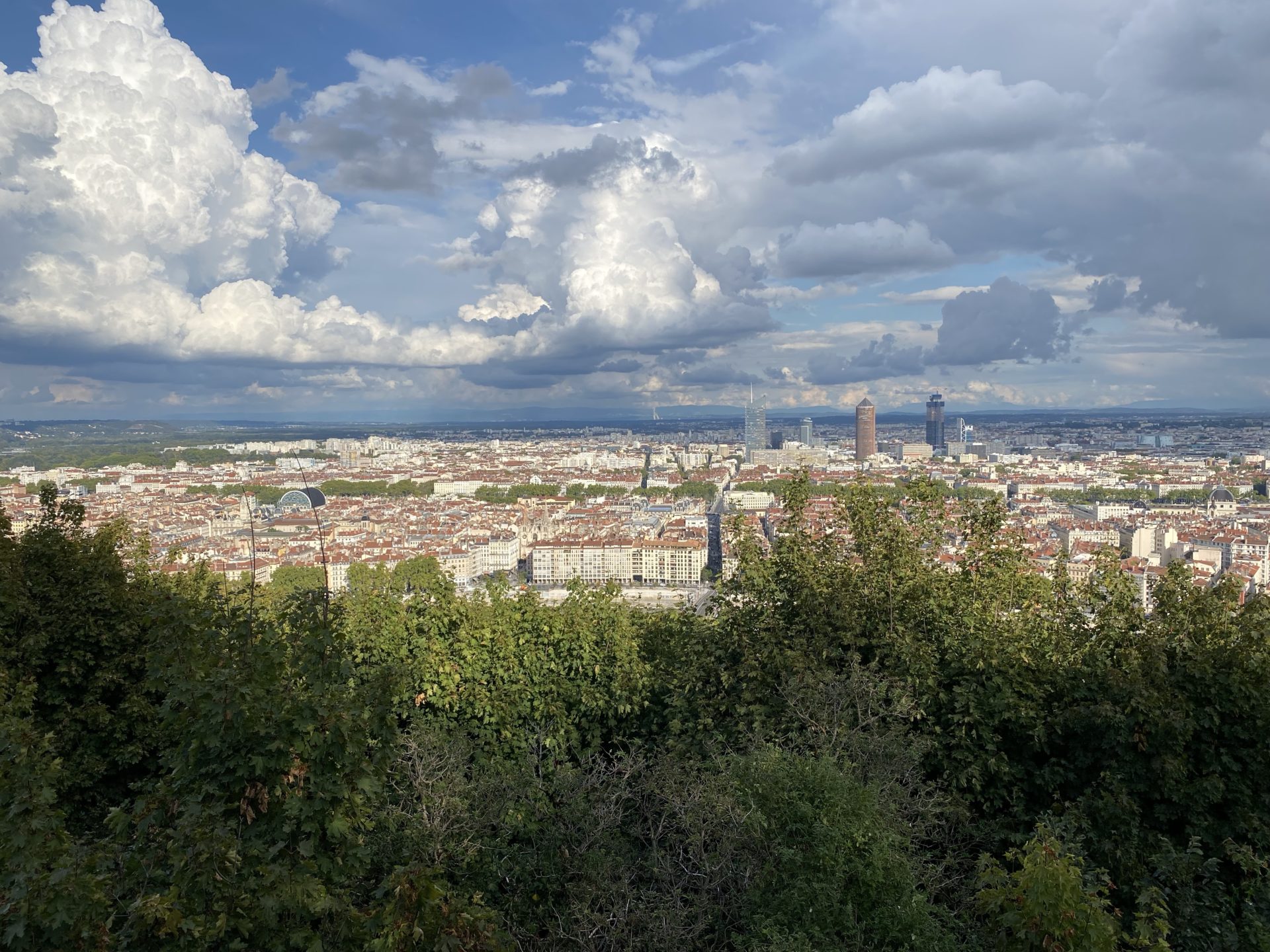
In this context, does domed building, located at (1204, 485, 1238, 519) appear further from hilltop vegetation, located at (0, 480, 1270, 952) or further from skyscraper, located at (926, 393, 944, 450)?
skyscraper, located at (926, 393, 944, 450)

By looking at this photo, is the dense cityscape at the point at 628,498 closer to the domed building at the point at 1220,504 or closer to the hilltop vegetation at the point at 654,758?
the domed building at the point at 1220,504

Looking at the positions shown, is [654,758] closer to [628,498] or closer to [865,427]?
[628,498]

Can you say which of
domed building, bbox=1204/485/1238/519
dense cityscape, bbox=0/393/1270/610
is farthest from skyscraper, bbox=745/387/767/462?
domed building, bbox=1204/485/1238/519

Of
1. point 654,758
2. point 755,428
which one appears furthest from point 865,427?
point 654,758

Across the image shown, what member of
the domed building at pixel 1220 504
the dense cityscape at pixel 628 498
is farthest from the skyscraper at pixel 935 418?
the domed building at pixel 1220 504

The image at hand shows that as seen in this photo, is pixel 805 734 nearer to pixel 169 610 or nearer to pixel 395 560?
pixel 169 610

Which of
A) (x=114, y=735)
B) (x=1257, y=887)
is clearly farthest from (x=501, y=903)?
(x=114, y=735)
